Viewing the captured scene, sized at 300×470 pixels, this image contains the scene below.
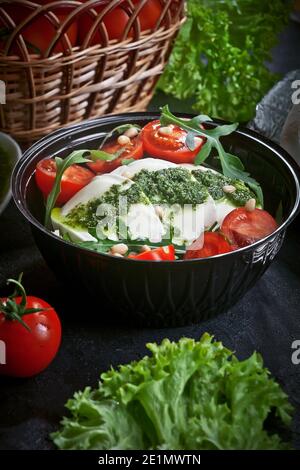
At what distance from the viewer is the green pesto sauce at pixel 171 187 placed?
1.42 metres

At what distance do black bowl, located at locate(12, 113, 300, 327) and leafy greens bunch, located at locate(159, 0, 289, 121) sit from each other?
0.59m

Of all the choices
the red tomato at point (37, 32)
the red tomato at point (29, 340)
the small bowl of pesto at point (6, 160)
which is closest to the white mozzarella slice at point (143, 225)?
the red tomato at point (29, 340)

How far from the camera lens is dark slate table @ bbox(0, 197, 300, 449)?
1257mm

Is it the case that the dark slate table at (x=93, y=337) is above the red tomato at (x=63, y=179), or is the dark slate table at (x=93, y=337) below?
below

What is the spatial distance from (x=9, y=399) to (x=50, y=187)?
43 cm

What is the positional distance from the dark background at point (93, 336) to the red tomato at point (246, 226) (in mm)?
190

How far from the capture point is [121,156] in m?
1.54

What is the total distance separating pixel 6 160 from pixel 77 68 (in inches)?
10.7

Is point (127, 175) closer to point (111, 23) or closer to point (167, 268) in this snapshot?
point (167, 268)

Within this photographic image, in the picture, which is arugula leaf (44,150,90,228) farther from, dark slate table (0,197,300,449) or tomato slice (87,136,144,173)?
dark slate table (0,197,300,449)

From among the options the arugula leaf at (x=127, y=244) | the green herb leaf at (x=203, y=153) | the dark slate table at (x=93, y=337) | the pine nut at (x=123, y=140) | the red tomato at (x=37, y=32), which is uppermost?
the red tomato at (x=37, y=32)

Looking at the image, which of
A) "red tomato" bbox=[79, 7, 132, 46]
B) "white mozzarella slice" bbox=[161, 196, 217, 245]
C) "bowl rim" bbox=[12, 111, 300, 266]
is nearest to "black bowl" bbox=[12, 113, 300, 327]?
"bowl rim" bbox=[12, 111, 300, 266]

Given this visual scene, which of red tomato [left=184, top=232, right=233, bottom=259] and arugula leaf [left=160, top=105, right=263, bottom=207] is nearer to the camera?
red tomato [left=184, top=232, right=233, bottom=259]

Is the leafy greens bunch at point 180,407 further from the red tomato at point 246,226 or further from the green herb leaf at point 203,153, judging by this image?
the green herb leaf at point 203,153
